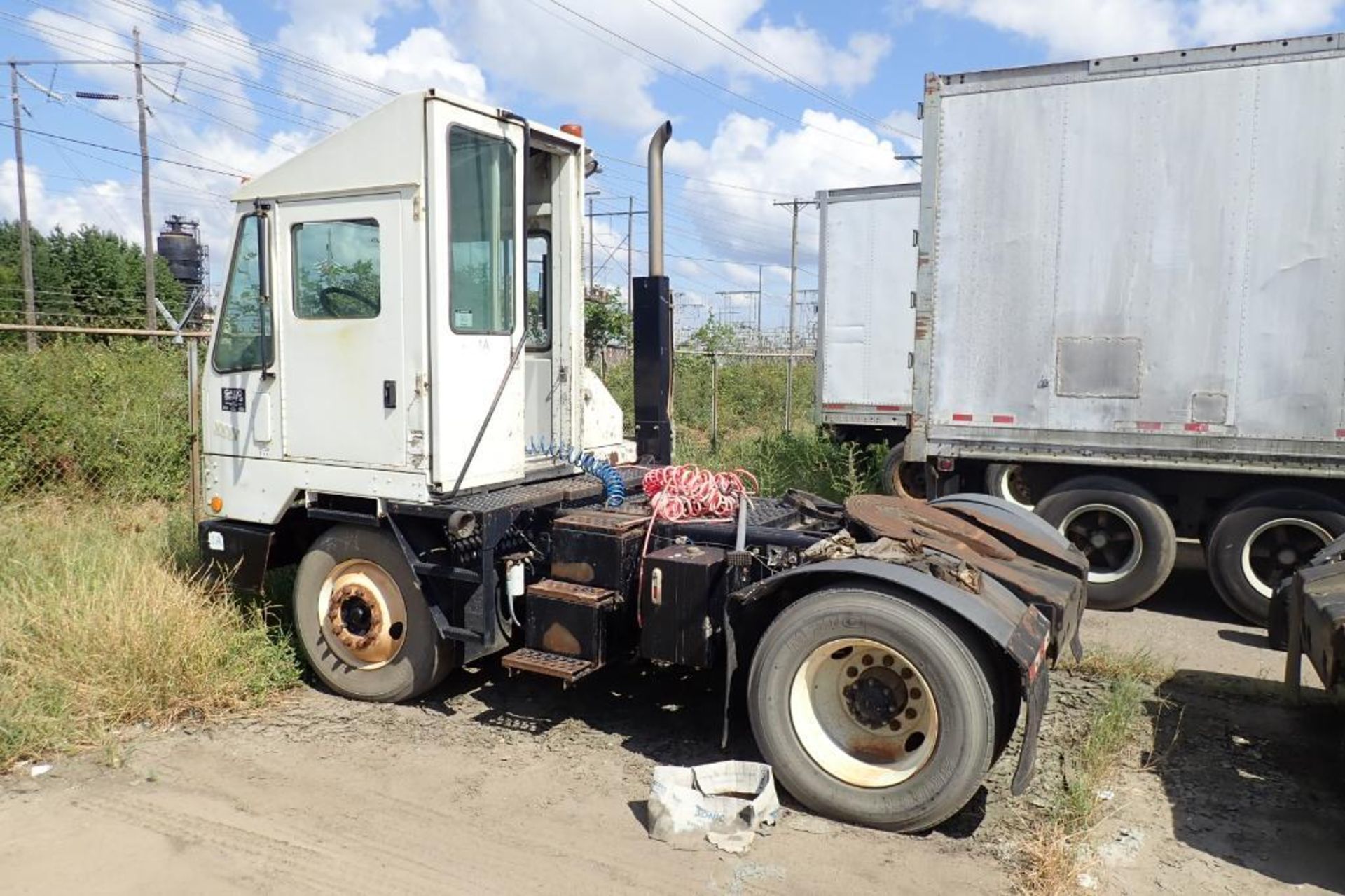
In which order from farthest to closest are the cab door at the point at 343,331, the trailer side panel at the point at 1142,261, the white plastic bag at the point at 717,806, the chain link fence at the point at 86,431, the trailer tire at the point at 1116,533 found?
the chain link fence at the point at 86,431
the trailer tire at the point at 1116,533
the trailer side panel at the point at 1142,261
the cab door at the point at 343,331
the white plastic bag at the point at 717,806

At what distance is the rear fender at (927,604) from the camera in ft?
12.2

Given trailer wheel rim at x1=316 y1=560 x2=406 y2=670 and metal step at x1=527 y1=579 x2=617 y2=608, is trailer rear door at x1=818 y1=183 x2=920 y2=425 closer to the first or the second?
metal step at x1=527 y1=579 x2=617 y2=608

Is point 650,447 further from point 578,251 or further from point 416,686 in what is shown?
point 416,686

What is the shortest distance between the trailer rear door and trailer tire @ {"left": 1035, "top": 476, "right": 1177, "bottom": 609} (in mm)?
3747

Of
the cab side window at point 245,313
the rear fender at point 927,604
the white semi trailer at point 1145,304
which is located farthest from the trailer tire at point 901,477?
→ the cab side window at point 245,313

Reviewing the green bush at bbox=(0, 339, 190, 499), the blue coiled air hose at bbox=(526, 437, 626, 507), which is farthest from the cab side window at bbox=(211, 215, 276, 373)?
the green bush at bbox=(0, 339, 190, 499)

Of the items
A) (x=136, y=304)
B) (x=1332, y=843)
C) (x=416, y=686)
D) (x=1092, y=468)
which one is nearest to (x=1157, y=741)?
(x=1332, y=843)

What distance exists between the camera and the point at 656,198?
19.4 feet

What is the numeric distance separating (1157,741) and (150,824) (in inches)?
179

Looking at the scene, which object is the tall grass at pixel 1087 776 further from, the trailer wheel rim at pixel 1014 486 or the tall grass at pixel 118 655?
the tall grass at pixel 118 655

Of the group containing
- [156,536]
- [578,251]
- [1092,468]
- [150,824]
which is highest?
[578,251]

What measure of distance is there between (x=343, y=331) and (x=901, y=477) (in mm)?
7283

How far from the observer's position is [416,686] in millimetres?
5203

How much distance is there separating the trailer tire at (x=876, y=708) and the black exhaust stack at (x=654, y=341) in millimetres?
2456
